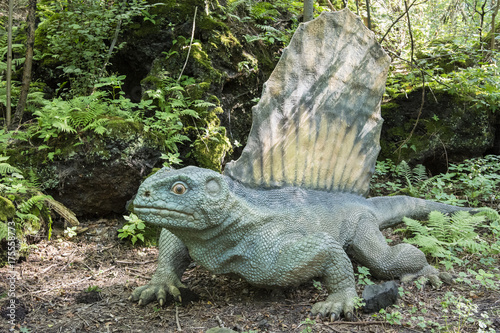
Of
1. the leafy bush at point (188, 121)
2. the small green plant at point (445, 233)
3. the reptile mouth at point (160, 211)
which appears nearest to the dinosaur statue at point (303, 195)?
the reptile mouth at point (160, 211)

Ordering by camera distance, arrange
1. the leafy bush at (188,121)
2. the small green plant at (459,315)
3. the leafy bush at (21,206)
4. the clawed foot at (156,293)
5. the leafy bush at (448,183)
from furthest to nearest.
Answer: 1. the leafy bush at (448,183)
2. the leafy bush at (188,121)
3. the leafy bush at (21,206)
4. the clawed foot at (156,293)
5. the small green plant at (459,315)

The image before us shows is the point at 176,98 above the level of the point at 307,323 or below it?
Answer: above

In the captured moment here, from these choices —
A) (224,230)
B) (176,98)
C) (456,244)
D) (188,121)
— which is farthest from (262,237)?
(176,98)

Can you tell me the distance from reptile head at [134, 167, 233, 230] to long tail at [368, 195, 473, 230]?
2437 mm

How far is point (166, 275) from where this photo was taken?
170 inches

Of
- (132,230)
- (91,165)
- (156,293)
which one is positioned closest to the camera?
(156,293)

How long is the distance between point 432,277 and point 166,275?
110 inches

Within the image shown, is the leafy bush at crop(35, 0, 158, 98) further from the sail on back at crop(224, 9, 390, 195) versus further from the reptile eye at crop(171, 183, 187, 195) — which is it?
the reptile eye at crop(171, 183, 187, 195)

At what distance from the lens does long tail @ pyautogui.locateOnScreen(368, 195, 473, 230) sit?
527 cm

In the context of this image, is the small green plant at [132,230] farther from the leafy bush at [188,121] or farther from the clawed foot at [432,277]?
the clawed foot at [432,277]

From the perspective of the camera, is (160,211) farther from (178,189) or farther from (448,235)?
(448,235)

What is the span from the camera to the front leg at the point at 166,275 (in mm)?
4160

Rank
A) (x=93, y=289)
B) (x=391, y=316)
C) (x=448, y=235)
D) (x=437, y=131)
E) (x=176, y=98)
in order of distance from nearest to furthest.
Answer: (x=391, y=316) < (x=93, y=289) < (x=448, y=235) < (x=176, y=98) < (x=437, y=131)

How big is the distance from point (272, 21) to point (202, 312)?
6.98 meters
